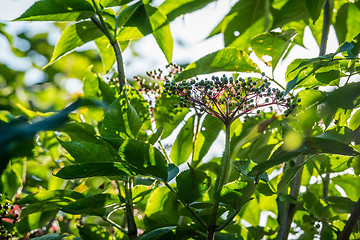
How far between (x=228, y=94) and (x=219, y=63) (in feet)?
0.20

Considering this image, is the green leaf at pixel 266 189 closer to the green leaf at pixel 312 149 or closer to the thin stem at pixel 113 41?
the green leaf at pixel 312 149

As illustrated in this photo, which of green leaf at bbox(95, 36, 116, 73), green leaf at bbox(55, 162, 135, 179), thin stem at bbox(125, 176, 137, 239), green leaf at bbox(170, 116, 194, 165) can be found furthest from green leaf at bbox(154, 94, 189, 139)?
green leaf at bbox(55, 162, 135, 179)

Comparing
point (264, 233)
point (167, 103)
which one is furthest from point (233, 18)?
point (264, 233)

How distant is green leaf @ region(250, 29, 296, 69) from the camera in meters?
0.74

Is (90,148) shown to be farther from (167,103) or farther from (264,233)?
(264,233)

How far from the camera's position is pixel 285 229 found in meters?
0.71

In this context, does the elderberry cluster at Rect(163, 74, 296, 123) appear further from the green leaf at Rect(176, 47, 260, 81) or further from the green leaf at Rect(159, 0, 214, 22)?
the green leaf at Rect(159, 0, 214, 22)

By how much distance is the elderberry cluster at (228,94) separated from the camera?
0.66m

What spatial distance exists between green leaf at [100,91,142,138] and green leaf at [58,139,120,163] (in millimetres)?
30

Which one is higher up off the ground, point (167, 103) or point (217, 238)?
point (167, 103)

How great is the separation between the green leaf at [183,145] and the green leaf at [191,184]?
30cm

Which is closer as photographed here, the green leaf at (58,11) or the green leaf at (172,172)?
the green leaf at (172,172)

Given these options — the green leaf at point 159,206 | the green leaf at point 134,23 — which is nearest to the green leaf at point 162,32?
the green leaf at point 134,23

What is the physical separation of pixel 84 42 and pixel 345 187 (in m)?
0.64
